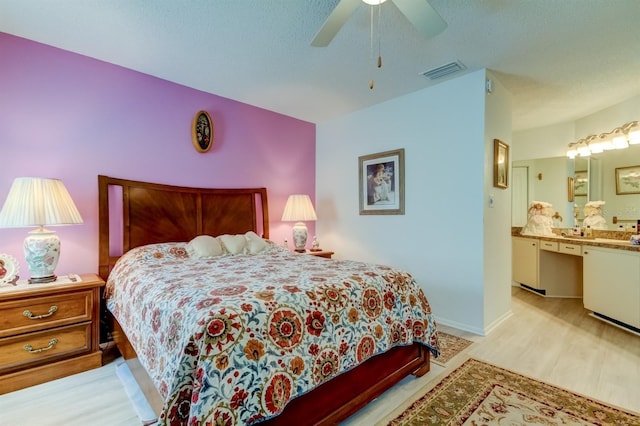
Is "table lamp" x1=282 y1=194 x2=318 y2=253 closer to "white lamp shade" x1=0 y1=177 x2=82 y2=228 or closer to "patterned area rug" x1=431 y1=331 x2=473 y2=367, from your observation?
"patterned area rug" x1=431 y1=331 x2=473 y2=367

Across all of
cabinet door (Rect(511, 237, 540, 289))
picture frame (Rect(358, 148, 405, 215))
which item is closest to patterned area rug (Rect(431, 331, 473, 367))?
picture frame (Rect(358, 148, 405, 215))

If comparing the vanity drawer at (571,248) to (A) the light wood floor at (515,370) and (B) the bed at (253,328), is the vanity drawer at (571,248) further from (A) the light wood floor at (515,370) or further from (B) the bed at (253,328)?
(B) the bed at (253,328)

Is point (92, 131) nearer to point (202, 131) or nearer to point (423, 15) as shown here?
point (202, 131)

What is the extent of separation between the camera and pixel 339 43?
238 centimetres

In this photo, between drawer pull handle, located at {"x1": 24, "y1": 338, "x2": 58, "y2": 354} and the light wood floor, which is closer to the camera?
the light wood floor

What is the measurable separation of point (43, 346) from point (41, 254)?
63cm

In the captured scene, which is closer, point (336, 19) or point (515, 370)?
point (336, 19)

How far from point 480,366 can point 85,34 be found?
12.7 feet

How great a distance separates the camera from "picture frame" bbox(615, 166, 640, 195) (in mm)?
3280

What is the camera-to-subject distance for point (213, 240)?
2.89 metres

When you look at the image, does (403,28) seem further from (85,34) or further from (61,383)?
(61,383)

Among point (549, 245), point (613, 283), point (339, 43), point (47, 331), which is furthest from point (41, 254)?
point (549, 245)

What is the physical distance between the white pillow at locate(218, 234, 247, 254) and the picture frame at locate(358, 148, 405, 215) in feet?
5.30

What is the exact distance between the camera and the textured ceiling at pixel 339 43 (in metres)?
1.99
